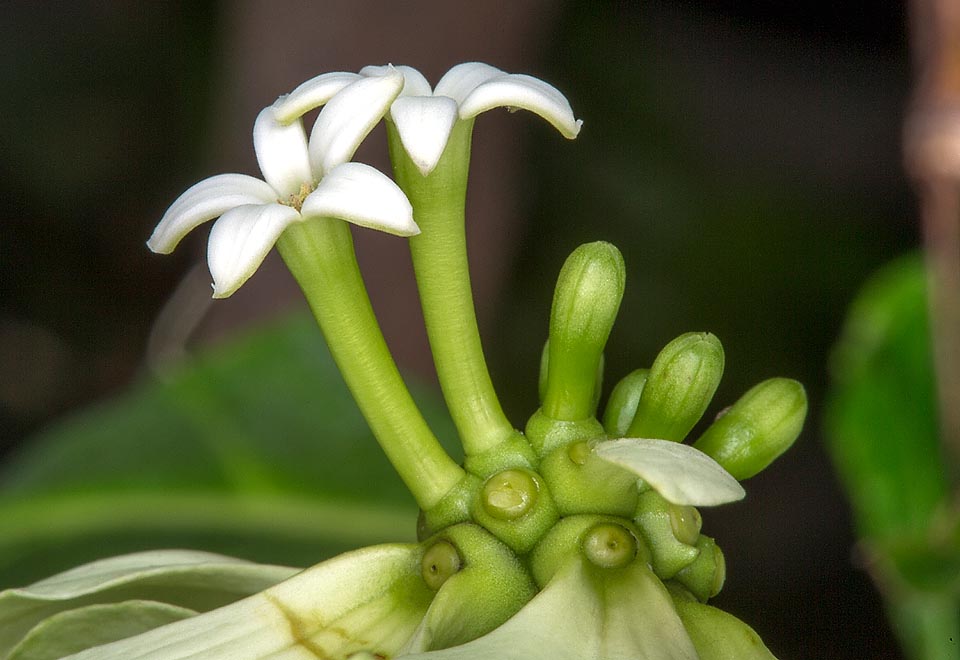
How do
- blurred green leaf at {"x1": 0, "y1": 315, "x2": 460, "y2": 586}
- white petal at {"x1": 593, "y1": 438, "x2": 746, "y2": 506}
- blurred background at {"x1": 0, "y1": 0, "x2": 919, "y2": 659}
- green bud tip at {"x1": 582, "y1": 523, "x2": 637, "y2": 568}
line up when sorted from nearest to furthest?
white petal at {"x1": 593, "y1": 438, "x2": 746, "y2": 506} < green bud tip at {"x1": 582, "y1": 523, "x2": 637, "y2": 568} < blurred green leaf at {"x1": 0, "y1": 315, "x2": 460, "y2": 586} < blurred background at {"x1": 0, "y1": 0, "x2": 919, "y2": 659}

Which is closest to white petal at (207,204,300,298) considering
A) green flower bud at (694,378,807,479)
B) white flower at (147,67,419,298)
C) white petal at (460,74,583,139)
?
white flower at (147,67,419,298)

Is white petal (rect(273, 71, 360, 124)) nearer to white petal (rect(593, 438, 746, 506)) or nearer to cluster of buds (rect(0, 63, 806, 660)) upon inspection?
cluster of buds (rect(0, 63, 806, 660))

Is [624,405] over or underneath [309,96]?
underneath

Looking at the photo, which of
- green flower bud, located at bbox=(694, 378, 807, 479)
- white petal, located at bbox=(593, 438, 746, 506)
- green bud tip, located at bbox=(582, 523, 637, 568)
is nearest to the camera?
white petal, located at bbox=(593, 438, 746, 506)

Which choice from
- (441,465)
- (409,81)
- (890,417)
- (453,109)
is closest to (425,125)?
(453,109)

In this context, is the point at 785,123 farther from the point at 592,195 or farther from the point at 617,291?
the point at 617,291

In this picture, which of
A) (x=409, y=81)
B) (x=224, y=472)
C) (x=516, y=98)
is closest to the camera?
(x=516, y=98)

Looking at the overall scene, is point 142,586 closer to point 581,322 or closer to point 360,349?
point 360,349
